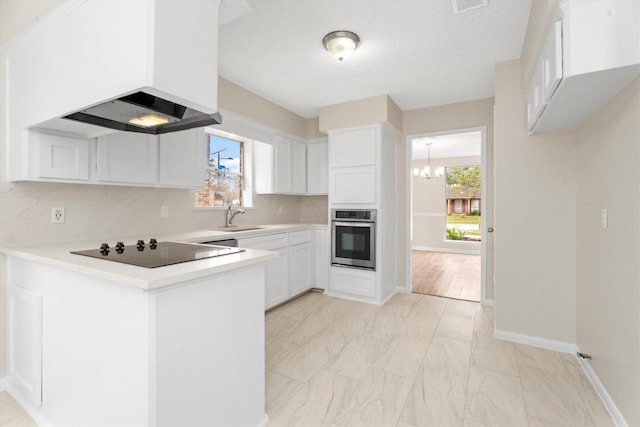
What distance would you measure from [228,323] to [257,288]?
0.23 metres

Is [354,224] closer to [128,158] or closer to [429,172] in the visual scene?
[128,158]

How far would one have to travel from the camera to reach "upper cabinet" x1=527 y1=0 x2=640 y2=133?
136cm

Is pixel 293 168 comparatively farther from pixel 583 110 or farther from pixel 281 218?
pixel 583 110

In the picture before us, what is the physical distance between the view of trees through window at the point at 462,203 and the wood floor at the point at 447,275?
1.04 metres

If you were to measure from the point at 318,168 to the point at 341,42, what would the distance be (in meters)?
2.24

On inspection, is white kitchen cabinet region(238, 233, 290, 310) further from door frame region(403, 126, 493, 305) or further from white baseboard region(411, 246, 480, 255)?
white baseboard region(411, 246, 480, 255)

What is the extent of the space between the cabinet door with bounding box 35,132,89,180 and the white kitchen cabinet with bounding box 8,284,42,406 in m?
0.73

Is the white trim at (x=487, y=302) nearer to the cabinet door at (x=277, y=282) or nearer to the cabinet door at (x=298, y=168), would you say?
the cabinet door at (x=277, y=282)

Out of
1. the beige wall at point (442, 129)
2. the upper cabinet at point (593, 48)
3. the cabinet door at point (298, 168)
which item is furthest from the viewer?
the cabinet door at point (298, 168)

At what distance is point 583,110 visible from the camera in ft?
6.52

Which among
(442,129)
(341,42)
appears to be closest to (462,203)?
(442,129)

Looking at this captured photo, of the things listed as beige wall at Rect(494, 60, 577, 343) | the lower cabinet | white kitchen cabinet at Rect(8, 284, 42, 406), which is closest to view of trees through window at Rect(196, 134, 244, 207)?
the lower cabinet

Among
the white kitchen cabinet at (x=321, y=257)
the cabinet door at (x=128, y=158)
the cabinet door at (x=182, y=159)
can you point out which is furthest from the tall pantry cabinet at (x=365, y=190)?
the cabinet door at (x=128, y=158)

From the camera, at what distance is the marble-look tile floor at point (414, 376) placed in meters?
1.73
